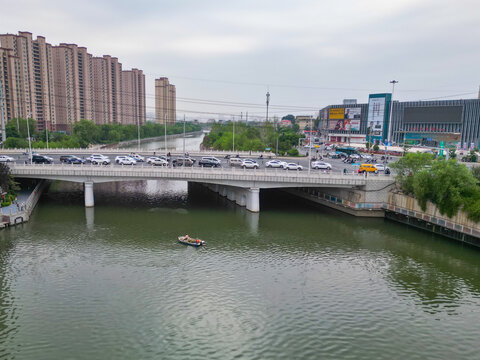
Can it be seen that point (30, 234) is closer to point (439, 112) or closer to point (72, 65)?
point (439, 112)

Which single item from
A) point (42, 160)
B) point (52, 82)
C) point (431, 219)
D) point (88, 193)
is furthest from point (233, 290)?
point (52, 82)

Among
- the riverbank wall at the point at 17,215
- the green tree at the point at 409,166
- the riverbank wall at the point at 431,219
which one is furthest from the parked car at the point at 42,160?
the green tree at the point at 409,166

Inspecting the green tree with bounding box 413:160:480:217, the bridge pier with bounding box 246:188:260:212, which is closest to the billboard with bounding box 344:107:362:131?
the bridge pier with bounding box 246:188:260:212

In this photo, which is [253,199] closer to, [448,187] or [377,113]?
[448,187]

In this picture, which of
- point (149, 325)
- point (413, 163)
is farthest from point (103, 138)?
point (149, 325)

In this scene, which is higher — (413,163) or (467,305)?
(413,163)

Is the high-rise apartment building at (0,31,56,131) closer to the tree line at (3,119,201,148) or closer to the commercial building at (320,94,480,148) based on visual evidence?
the tree line at (3,119,201,148)
